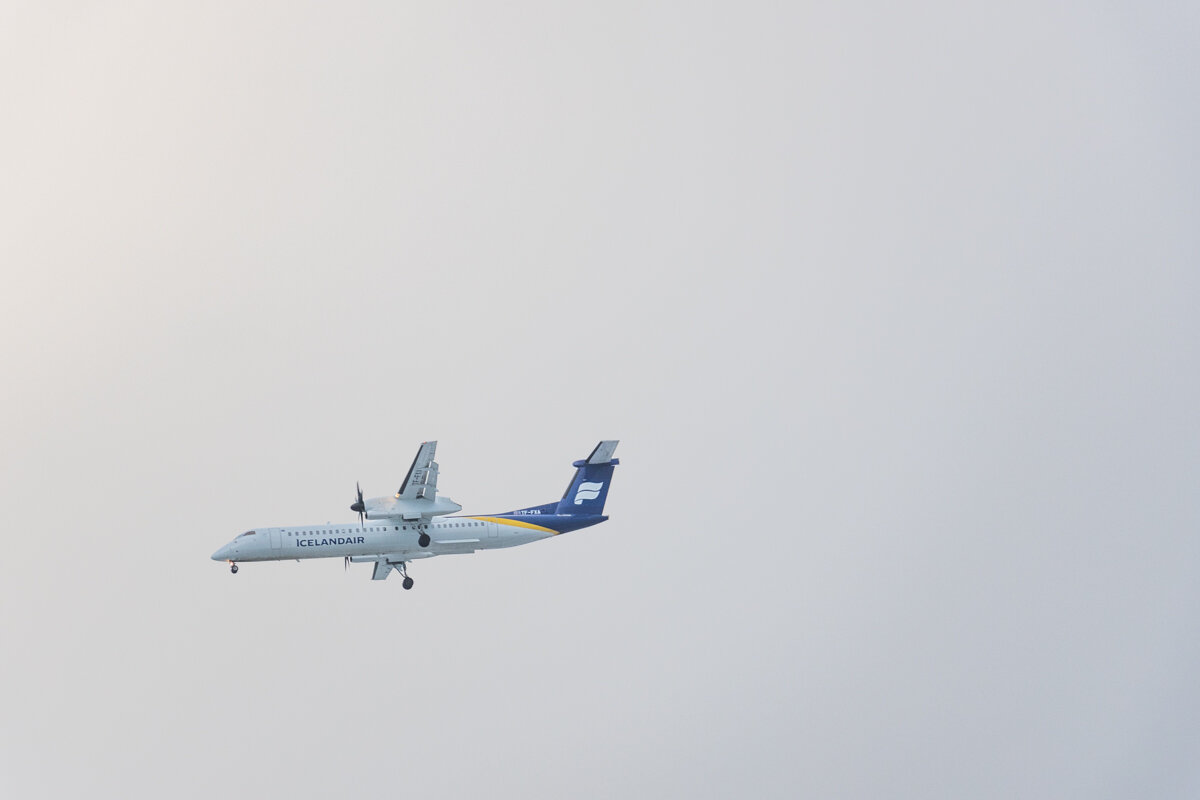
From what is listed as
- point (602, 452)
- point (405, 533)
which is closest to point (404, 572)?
point (405, 533)

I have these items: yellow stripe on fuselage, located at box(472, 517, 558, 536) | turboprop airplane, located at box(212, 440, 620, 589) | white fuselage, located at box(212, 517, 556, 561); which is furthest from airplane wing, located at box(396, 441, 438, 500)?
yellow stripe on fuselage, located at box(472, 517, 558, 536)

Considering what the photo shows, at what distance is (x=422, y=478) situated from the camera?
8625cm

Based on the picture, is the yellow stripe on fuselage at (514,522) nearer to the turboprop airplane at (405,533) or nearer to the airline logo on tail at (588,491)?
the turboprop airplane at (405,533)

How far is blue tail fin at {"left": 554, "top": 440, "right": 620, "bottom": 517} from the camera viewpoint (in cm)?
9362

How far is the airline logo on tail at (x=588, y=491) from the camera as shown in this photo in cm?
9381

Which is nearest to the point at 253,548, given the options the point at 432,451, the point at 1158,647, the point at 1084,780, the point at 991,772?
the point at 432,451

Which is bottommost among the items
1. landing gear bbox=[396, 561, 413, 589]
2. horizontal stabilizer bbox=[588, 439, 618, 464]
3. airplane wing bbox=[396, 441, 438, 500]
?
landing gear bbox=[396, 561, 413, 589]

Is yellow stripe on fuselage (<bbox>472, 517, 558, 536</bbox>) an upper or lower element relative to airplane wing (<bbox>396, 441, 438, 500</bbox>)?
lower

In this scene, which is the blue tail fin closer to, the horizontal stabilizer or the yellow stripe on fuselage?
the horizontal stabilizer

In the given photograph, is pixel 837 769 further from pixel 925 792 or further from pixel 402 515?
pixel 402 515

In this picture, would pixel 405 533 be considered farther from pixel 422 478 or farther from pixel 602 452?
pixel 602 452

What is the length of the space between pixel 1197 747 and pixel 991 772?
1522 inches

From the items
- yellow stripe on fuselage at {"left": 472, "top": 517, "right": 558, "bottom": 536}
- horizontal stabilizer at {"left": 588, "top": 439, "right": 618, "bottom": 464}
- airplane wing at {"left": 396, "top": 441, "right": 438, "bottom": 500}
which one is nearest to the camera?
airplane wing at {"left": 396, "top": 441, "right": 438, "bottom": 500}

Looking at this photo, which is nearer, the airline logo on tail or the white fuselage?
the white fuselage
